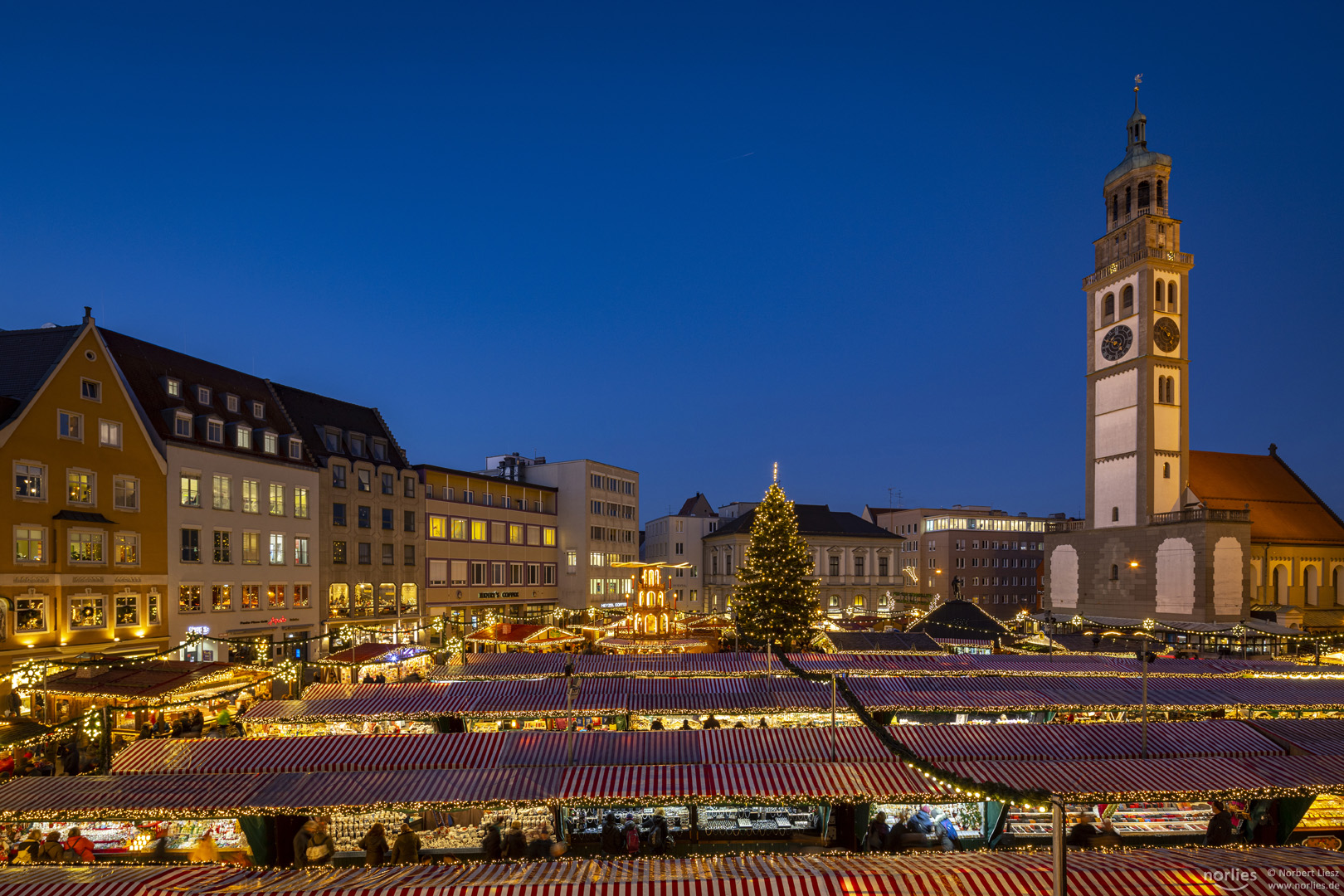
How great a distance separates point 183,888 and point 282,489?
39.7 m

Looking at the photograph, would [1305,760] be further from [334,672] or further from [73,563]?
[73,563]

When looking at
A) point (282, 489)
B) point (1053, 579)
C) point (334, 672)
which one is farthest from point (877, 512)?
point (334, 672)

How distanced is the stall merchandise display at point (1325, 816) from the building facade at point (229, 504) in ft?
119

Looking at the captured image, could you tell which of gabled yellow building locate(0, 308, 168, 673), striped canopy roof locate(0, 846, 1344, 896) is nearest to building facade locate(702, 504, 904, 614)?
gabled yellow building locate(0, 308, 168, 673)

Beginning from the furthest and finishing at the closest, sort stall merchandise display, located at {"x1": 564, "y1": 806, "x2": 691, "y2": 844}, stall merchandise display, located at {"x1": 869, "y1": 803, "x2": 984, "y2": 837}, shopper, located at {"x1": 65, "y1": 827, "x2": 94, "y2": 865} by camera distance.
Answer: stall merchandise display, located at {"x1": 564, "y1": 806, "x2": 691, "y2": 844}, stall merchandise display, located at {"x1": 869, "y1": 803, "x2": 984, "y2": 837}, shopper, located at {"x1": 65, "y1": 827, "x2": 94, "y2": 865}

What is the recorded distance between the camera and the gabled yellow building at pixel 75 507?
31.7 meters

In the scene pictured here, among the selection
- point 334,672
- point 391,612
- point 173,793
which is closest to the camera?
point 173,793

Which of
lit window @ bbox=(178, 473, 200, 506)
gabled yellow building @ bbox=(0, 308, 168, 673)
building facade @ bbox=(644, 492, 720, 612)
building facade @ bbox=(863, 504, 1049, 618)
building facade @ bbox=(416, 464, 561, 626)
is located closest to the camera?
gabled yellow building @ bbox=(0, 308, 168, 673)

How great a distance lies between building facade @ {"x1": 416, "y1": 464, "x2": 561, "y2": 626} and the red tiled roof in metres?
47.3

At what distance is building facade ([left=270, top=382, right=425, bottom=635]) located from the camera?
48875 millimetres

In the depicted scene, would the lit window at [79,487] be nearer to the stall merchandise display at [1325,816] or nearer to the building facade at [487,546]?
the building facade at [487,546]

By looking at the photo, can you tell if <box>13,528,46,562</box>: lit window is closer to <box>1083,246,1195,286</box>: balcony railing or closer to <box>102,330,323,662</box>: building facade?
<box>102,330,323,662</box>: building facade

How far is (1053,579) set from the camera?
6250 centimetres

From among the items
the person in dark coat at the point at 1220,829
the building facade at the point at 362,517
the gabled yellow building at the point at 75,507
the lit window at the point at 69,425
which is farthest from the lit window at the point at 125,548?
the person in dark coat at the point at 1220,829
